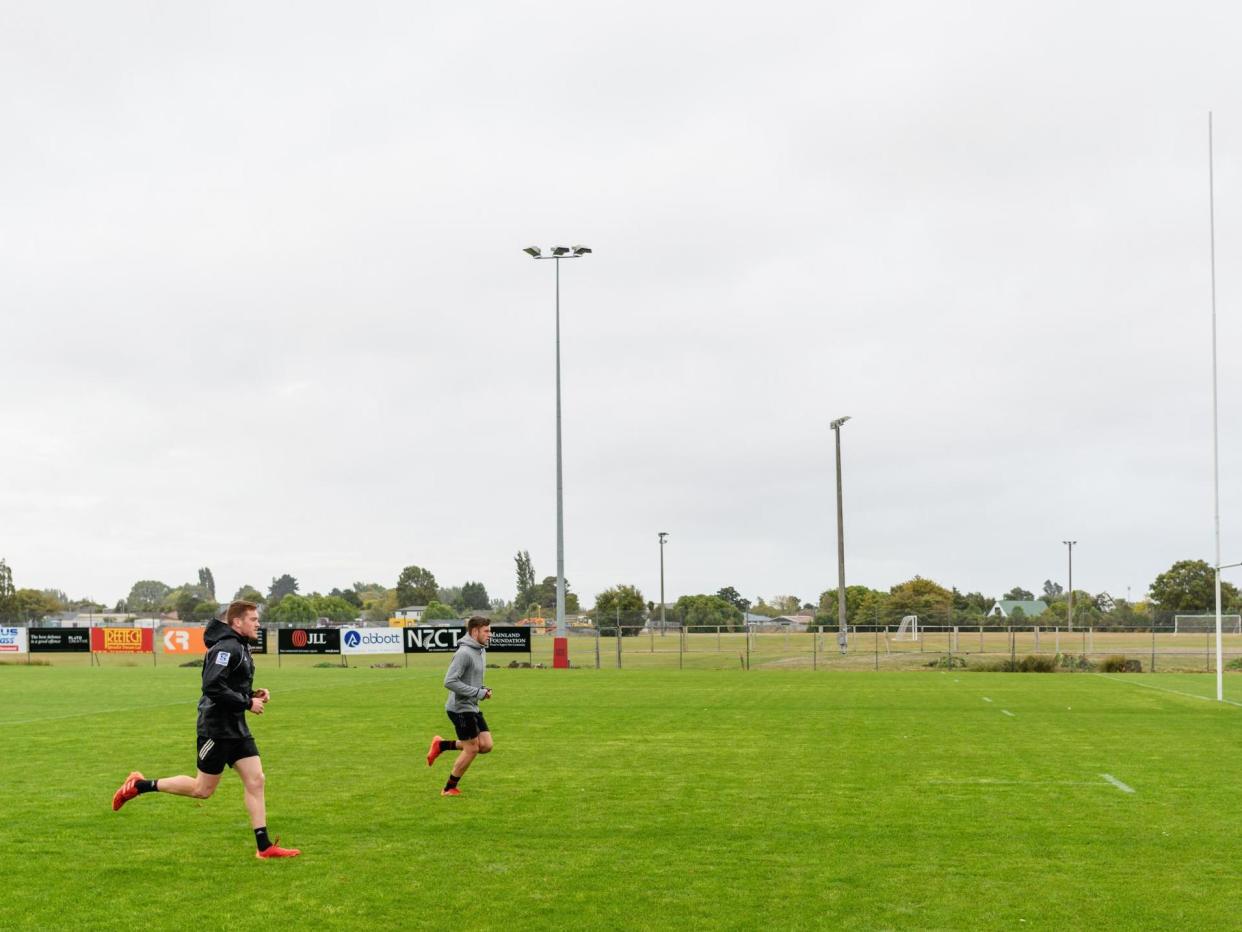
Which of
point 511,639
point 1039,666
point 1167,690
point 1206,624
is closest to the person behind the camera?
point 1167,690

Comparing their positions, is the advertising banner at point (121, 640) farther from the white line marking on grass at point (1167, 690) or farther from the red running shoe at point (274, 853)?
the red running shoe at point (274, 853)

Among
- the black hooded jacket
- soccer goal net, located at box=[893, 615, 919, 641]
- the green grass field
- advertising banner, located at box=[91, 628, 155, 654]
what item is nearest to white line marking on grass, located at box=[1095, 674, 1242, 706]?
the green grass field

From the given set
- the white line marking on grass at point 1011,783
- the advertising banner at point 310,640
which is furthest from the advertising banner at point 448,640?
the white line marking on grass at point 1011,783

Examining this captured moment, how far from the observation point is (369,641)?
54.5 m

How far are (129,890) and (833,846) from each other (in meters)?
5.35

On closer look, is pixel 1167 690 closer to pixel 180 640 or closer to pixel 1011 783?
pixel 1011 783

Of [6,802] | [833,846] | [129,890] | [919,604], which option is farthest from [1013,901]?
[919,604]

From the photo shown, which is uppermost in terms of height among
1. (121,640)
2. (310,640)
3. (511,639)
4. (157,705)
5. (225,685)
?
(225,685)

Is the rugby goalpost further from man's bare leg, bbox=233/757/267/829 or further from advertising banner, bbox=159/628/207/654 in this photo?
man's bare leg, bbox=233/757/267/829

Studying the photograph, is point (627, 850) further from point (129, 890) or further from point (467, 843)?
point (129, 890)

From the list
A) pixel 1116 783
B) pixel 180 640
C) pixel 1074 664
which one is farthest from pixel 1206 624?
pixel 1116 783

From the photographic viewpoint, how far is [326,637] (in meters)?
54.9

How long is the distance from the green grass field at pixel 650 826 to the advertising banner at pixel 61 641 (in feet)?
118

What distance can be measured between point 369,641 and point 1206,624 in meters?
60.2
